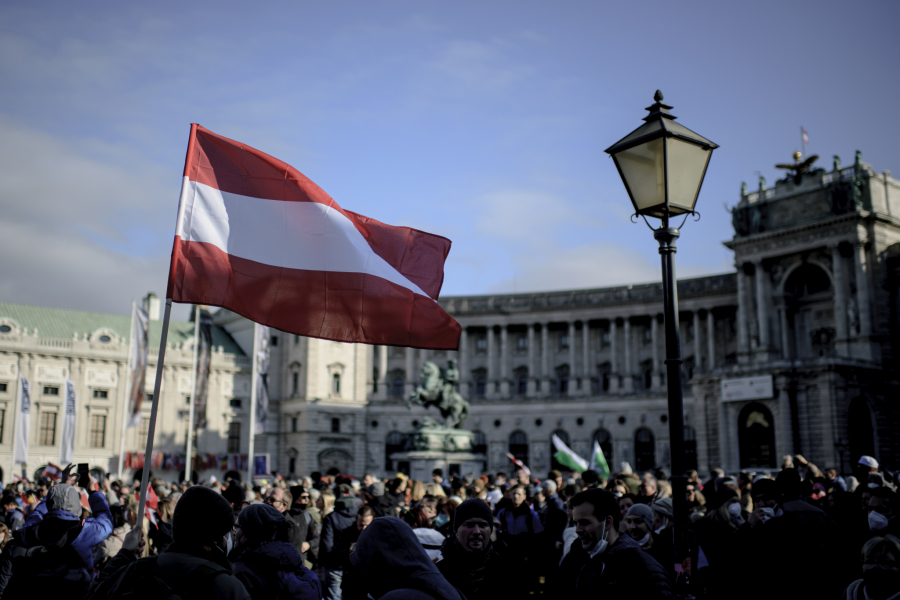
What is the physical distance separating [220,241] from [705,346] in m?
66.3

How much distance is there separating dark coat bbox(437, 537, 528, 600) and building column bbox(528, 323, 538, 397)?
2675 inches

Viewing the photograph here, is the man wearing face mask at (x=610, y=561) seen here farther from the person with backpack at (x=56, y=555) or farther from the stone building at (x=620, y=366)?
the stone building at (x=620, y=366)

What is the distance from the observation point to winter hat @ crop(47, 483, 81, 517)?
7648mm

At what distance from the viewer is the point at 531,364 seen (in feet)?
247

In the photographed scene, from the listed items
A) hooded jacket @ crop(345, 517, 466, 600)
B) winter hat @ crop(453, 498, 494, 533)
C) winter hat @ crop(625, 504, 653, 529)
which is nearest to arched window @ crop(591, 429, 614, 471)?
winter hat @ crop(625, 504, 653, 529)

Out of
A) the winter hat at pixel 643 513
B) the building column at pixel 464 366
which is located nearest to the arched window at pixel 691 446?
the building column at pixel 464 366

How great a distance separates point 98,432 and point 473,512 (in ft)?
209

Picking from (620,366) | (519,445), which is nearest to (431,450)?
(519,445)

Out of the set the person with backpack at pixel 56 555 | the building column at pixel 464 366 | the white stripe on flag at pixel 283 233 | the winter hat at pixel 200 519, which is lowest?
the person with backpack at pixel 56 555

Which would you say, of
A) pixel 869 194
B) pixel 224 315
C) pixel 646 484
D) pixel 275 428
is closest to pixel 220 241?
pixel 646 484

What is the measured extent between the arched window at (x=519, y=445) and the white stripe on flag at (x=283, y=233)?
206 ft

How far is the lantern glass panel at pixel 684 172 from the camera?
287 inches

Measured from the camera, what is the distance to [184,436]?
Answer: 6638 cm

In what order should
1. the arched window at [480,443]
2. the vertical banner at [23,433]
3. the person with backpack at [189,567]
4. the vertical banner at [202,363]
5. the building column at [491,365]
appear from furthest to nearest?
the building column at [491,365], the arched window at [480,443], the vertical banner at [202,363], the vertical banner at [23,433], the person with backpack at [189,567]
